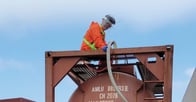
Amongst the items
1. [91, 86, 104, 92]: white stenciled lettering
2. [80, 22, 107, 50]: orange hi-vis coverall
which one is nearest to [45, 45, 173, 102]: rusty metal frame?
[80, 22, 107, 50]: orange hi-vis coverall

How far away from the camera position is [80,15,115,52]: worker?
950 cm

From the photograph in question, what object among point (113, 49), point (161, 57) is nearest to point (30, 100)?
point (113, 49)

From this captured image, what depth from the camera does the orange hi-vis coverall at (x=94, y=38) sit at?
948 cm

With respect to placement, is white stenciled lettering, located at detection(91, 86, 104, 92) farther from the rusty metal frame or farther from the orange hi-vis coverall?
the orange hi-vis coverall

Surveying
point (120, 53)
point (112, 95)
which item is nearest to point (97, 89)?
point (112, 95)

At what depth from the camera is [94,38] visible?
376 inches

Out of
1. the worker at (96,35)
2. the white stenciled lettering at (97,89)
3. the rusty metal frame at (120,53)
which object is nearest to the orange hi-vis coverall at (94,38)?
the worker at (96,35)

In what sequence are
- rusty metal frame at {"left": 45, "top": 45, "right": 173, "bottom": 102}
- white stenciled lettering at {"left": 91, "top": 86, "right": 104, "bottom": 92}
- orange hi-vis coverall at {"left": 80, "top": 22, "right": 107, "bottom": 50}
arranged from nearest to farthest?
rusty metal frame at {"left": 45, "top": 45, "right": 173, "bottom": 102}
white stenciled lettering at {"left": 91, "top": 86, "right": 104, "bottom": 92}
orange hi-vis coverall at {"left": 80, "top": 22, "right": 107, "bottom": 50}

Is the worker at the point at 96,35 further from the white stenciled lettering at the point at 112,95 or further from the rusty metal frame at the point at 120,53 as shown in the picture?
the white stenciled lettering at the point at 112,95

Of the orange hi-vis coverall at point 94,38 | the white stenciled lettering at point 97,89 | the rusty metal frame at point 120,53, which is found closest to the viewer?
the rusty metal frame at point 120,53

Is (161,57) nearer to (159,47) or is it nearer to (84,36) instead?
(159,47)

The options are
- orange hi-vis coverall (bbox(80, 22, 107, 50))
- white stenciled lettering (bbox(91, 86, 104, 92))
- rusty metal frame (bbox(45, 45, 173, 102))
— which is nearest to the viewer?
rusty metal frame (bbox(45, 45, 173, 102))

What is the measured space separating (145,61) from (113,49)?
0.50 metres

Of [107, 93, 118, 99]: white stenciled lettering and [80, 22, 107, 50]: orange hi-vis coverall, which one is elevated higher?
[80, 22, 107, 50]: orange hi-vis coverall
